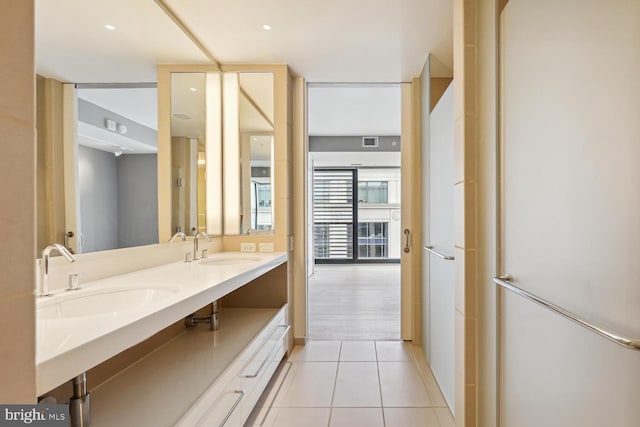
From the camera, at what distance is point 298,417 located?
74.7 inches

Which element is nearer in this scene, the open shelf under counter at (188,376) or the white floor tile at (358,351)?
the open shelf under counter at (188,376)

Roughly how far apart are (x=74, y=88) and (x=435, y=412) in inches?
95.9

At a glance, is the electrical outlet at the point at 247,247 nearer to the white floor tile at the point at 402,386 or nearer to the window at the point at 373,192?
the white floor tile at the point at 402,386

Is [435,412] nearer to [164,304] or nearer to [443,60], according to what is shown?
[164,304]

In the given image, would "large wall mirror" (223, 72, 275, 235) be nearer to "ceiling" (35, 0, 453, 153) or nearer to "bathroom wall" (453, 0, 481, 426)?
"ceiling" (35, 0, 453, 153)

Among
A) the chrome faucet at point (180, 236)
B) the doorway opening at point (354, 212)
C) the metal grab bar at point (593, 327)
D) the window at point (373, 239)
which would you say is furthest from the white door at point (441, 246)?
the window at point (373, 239)

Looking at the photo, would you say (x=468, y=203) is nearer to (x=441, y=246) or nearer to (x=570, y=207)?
(x=570, y=207)

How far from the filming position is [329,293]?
16.1 feet

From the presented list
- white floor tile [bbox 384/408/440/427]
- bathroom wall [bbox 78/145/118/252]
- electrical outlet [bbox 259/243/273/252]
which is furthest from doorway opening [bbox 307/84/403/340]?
bathroom wall [bbox 78/145/118/252]

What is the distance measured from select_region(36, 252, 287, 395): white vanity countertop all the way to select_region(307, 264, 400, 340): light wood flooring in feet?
6.24

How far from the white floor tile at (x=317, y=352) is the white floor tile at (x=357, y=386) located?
0.55ft

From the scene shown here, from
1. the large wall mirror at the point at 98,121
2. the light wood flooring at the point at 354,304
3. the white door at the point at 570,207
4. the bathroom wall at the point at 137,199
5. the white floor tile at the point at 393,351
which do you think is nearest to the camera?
the white door at the point at 570,207

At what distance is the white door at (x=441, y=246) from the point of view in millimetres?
1936

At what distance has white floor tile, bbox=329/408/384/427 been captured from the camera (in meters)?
1.82
